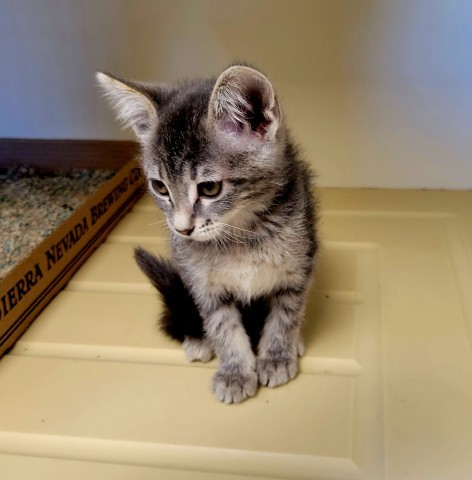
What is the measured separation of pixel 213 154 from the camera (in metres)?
0.95

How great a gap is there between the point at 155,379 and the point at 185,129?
1.63 feet

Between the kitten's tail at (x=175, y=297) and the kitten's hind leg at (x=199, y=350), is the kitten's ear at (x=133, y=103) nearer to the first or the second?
the kitten's tail at (x=175, y=297)

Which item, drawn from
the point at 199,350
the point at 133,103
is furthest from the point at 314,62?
the point at 199,350

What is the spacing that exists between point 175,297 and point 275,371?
10.2 inches

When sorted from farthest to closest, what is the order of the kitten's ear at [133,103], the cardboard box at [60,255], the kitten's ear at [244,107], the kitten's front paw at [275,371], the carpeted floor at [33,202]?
the carpeted floor at [33,202] < the cardboard box at [60,255] < the kitten's front paw at [275,371] < the kitten's ear at [133,103] < the kitten's ear at [244,107]

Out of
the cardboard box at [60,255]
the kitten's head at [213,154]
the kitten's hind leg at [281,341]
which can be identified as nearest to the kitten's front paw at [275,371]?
the kitten's hind leg at [281,341]

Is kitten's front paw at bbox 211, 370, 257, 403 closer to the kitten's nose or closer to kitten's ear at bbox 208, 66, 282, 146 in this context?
the kitten's nose

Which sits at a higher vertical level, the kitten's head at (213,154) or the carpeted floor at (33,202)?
the kitten's head at (213,154)

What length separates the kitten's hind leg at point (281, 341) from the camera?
110cm

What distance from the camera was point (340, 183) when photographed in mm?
1916

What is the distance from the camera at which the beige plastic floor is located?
951 millimetres

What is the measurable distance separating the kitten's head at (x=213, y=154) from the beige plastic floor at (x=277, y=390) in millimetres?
340

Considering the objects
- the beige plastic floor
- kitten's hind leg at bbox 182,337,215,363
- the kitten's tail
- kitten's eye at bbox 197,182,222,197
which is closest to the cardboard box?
the beige plastic floor

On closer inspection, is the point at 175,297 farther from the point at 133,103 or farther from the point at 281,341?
the point at 133,103
